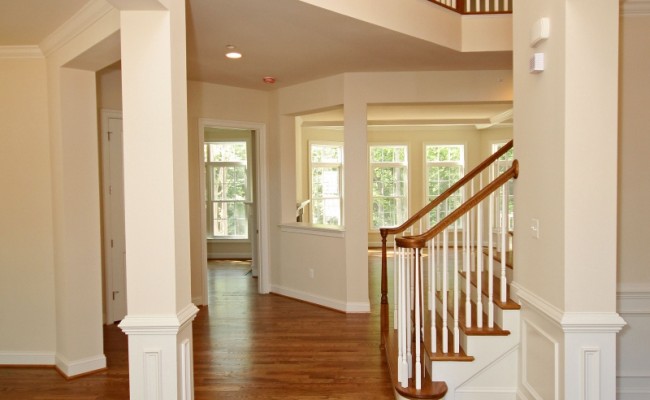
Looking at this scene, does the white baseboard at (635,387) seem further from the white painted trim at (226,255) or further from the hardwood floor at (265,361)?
the white painted trim at (226,255)

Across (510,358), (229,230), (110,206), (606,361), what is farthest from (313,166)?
(606,361)

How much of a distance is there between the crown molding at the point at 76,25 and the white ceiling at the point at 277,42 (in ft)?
0.15

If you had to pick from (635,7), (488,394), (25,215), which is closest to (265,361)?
(488,394)

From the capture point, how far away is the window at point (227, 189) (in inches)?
376

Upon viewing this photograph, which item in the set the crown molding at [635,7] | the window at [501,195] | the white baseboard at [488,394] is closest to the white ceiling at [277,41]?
the window at [501,195]

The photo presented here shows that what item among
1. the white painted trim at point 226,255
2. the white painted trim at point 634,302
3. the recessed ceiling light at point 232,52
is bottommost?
the white painted trim at point 226,255

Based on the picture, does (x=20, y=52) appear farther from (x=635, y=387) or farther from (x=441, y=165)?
(x=441, y=165)

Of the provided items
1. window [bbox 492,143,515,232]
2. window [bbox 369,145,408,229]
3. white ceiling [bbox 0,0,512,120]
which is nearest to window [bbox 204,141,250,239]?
window [bbox 369,145,408,229]

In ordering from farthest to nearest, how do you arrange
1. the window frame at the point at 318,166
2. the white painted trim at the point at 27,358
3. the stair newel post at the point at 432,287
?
the window frame at the point at 318,166
the white painted trim at the point at 27,358
the stair newel post at the point at 432,287

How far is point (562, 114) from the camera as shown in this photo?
94.7 inches

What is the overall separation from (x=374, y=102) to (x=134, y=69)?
11.2 feet

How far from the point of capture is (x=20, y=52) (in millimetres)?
3920

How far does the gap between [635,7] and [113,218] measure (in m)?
4.95

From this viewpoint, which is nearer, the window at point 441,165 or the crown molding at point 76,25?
the crown molding at point 76,25
